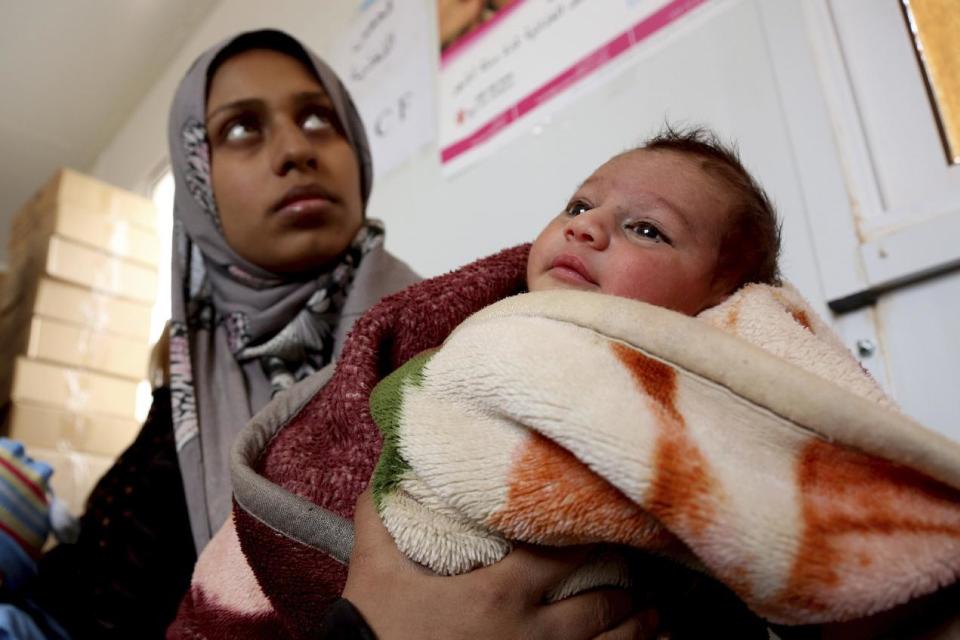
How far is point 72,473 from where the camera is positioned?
188cm

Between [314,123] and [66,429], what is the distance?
136cm

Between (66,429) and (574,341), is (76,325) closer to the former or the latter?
(66,429)

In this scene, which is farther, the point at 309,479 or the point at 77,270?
the point at 77,270

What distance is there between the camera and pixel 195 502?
871 mm

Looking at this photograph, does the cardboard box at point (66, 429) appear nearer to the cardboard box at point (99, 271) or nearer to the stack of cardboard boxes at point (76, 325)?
the stack of cardboard boxes at point (76, 325)

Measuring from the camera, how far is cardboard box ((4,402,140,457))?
72.2 inches

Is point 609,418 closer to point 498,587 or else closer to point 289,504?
point 498,587

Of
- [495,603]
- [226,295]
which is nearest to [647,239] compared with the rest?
[495,603]

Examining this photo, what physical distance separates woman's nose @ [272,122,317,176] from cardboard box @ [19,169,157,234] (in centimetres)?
132

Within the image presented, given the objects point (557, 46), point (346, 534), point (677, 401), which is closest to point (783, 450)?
point (677, 401)

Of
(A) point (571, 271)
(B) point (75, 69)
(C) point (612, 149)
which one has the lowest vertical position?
(A) point (571, 271)

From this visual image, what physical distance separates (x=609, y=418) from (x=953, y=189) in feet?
1.83

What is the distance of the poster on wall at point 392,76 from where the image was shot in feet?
4.68

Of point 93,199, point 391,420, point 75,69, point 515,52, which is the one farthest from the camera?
point 75,69
